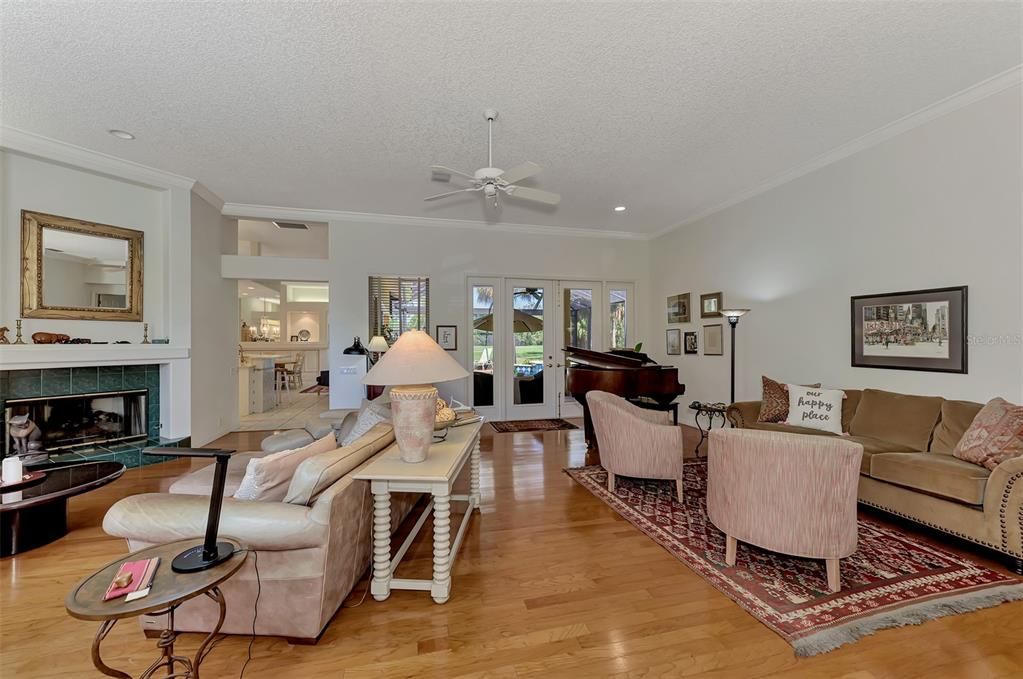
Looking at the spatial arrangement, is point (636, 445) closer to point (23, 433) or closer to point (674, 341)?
point (674, 341)

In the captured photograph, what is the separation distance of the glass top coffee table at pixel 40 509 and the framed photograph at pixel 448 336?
13.0 ft

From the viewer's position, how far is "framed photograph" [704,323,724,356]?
558 centimetres

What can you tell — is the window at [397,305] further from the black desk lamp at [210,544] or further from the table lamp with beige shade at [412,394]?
the black desk lamp at [210,544]

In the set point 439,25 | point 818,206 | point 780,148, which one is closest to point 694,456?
point 818,206

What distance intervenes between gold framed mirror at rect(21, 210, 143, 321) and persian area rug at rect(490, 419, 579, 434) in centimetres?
460

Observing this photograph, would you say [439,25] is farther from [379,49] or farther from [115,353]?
[115,353]

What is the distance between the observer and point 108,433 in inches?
178

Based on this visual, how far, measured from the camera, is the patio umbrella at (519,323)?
661 cm

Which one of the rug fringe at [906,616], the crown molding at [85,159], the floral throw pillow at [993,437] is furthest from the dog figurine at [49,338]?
the floral throw pillow at [993,437]

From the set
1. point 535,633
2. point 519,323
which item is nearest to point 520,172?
point 535,633

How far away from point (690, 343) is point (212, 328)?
665 centimetres

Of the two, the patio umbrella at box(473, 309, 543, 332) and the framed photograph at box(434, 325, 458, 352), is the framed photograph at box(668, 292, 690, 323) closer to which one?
the patio umbrella at box(473, 309, 543, 332)

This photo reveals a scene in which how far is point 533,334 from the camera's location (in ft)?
22.4

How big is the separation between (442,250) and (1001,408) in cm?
588
